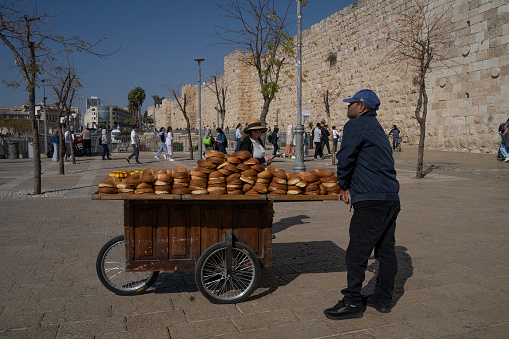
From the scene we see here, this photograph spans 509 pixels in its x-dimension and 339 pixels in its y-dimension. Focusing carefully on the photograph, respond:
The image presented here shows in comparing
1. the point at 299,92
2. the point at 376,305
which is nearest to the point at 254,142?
the point at 376,305

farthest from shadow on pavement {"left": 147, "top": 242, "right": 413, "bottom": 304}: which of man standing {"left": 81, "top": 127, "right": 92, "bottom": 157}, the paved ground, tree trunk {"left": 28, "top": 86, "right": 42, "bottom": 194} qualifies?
man standing {"left": 81, "top": 127, "right": 92, "bottom": 157}

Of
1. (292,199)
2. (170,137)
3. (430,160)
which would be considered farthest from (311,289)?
(170,137)

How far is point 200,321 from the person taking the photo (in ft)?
10.9

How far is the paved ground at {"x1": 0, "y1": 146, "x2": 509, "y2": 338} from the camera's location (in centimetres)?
321

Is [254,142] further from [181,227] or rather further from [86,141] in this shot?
[86,141]

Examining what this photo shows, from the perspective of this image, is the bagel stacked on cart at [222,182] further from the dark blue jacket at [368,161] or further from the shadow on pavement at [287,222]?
the shadow on pavement at [287,222]

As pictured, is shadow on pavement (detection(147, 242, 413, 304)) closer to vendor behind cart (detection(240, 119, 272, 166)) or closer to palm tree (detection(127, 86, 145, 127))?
vendor behind cart (detection(240, 119, 272, 166))

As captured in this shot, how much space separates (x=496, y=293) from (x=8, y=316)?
13.9 feet

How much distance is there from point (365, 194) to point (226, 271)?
4.55 feet

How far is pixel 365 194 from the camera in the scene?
3.28m

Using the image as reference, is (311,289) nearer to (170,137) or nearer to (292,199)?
(292,199)

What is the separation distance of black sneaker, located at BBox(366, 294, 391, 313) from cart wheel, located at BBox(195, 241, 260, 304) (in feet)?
3.26

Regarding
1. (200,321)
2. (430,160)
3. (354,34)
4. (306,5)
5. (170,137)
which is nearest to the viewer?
(200,321)

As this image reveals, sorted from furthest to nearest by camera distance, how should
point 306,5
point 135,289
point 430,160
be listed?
point 430,160
point 306,5
point 135,289
